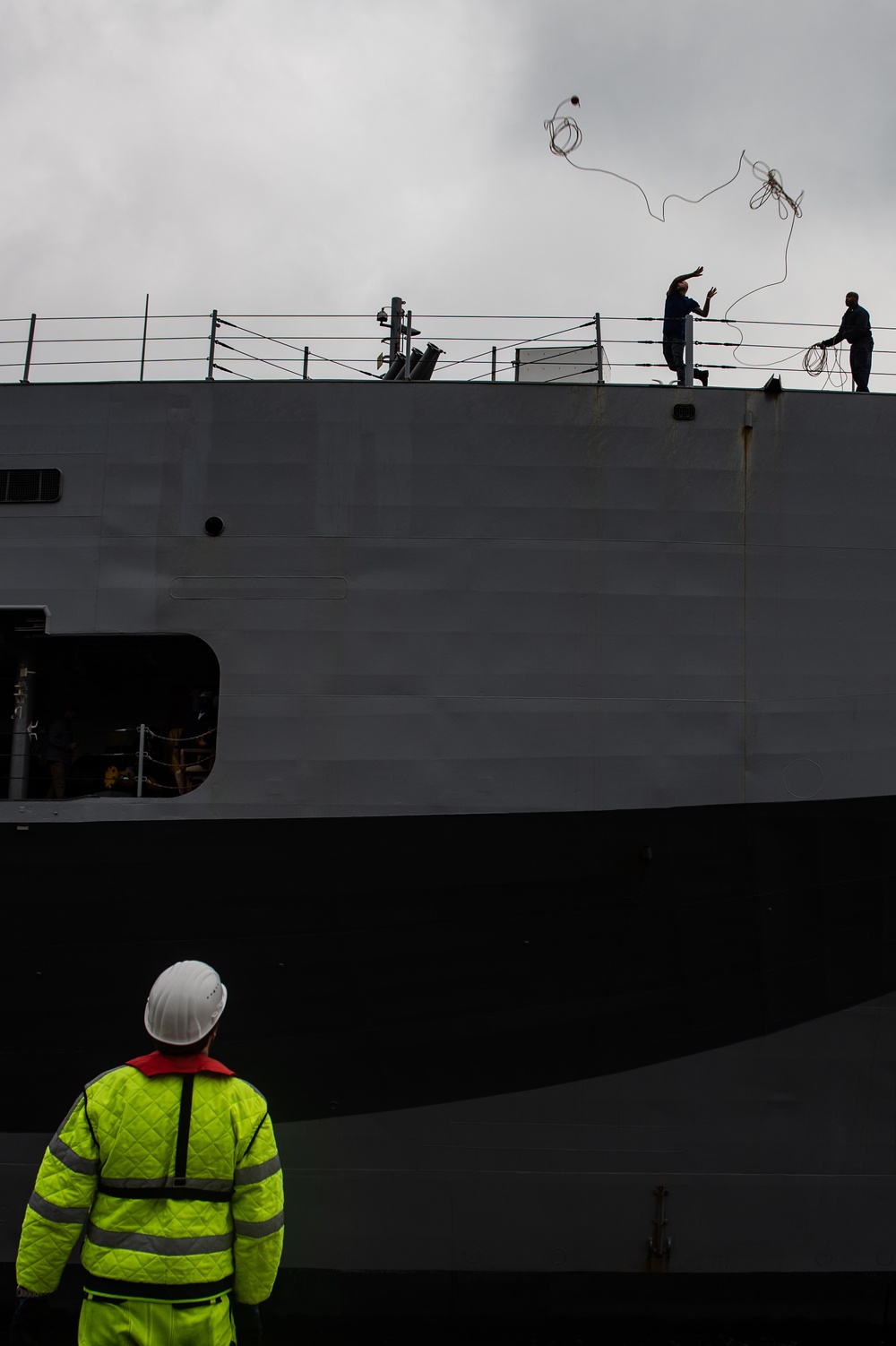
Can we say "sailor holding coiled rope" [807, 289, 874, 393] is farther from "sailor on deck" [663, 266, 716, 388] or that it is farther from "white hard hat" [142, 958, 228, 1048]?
"white hard hat" [142, 958, 228, 1048]

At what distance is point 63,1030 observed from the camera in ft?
24.1

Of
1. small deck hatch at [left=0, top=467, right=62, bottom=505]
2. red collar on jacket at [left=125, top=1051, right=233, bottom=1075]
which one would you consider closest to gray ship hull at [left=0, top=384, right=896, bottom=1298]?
small deck hatch at [left=0, top=467, right=62, bottom=505]

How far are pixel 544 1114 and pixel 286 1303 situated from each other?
2204 millimetres

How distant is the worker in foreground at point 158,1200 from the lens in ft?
9.75

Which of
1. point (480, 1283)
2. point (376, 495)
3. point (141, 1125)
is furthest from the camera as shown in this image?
point (376, 495)

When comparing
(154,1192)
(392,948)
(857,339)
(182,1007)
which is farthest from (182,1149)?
(857,339)

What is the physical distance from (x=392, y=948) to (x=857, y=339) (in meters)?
6.08

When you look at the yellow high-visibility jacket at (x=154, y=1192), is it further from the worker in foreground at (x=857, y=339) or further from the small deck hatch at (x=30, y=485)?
the worker in foreground at (x=857, y=339)

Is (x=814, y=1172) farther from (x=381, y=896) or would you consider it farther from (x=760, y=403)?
(x=760, y=403)

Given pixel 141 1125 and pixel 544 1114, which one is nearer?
pixel 141 1125

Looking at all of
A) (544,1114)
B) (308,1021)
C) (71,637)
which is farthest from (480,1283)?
(71,637)

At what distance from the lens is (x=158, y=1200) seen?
299cm

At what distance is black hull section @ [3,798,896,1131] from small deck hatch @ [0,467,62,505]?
2463mm

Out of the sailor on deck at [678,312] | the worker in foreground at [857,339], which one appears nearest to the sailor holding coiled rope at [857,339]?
the worker in foreground at [857,339]
